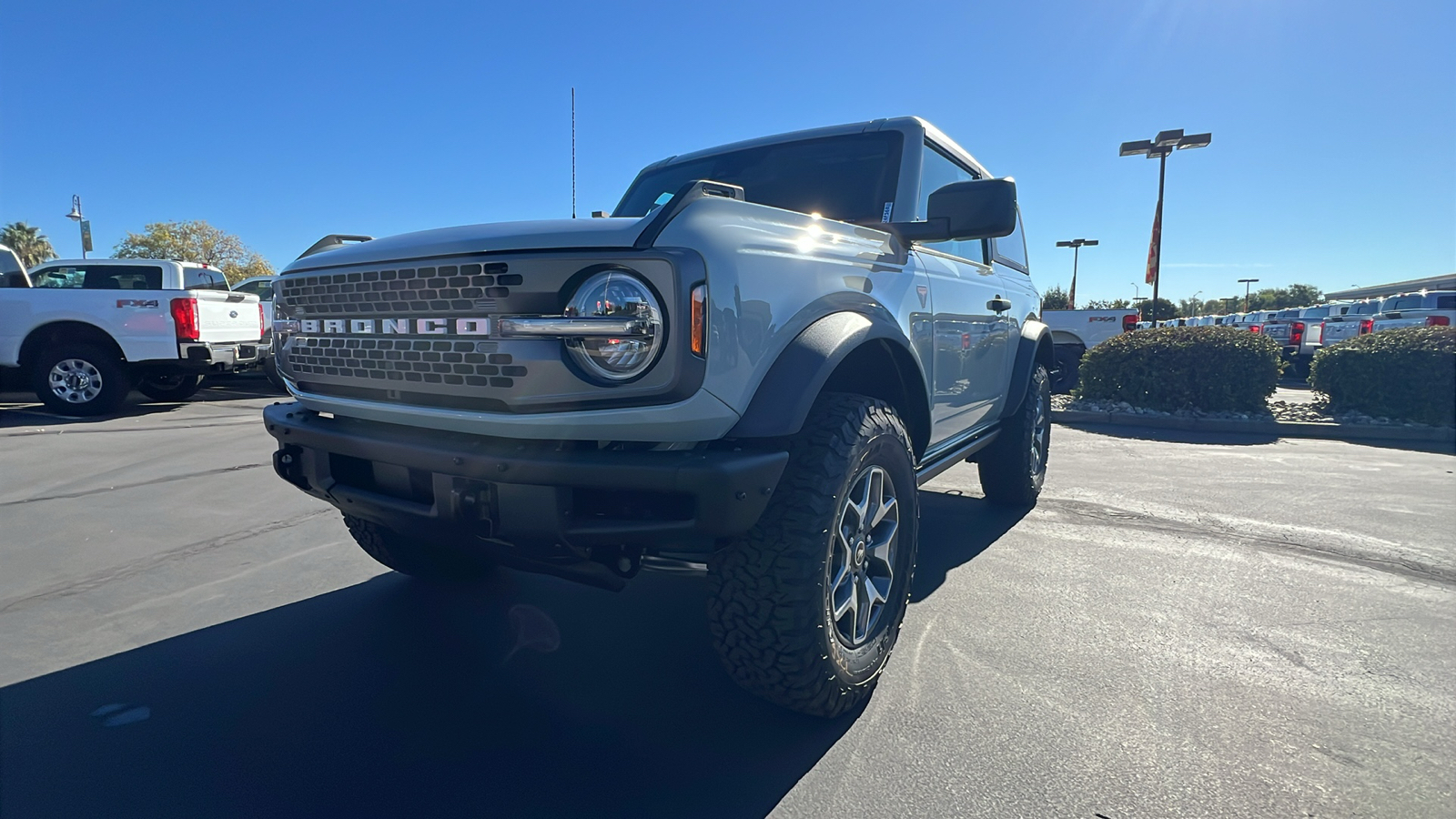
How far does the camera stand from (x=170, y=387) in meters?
10.2

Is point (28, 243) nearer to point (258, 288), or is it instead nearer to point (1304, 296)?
point (258, 288)

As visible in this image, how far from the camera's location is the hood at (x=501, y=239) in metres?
1.88

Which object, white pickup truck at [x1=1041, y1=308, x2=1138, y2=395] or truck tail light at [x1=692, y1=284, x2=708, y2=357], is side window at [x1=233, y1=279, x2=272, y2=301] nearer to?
white pickup truck at [x1=1041, y1=308, x2=1138, y2=395]

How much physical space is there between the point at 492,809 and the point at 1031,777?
133 centimetres

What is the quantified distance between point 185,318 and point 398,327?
8281 millimetres

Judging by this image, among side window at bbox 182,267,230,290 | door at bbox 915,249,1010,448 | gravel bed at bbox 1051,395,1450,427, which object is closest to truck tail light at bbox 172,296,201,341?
side window at bbox 182,267,230,290

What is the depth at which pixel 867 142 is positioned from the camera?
3326 mm

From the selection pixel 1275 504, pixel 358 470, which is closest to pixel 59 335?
pixel 358 470

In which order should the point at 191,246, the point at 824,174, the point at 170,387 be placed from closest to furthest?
the point at 824,174 < the point at 170,387 < the point at 191,246

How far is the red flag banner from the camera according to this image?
738 inches

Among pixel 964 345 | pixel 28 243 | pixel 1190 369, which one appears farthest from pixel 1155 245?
pixel 28 243

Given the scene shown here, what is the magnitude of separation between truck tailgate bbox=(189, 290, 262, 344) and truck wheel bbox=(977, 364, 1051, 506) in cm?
868

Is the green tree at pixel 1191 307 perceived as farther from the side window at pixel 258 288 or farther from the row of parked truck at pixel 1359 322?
the side window at pixel 258 288

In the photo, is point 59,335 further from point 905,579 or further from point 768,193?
point 905,579
